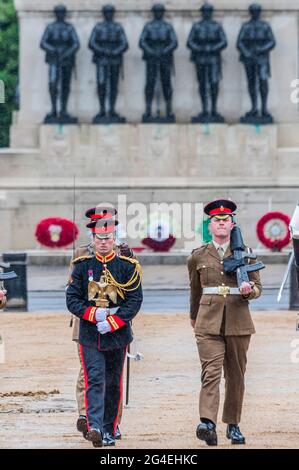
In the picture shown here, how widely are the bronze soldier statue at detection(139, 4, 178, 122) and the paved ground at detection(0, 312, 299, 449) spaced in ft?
58.6

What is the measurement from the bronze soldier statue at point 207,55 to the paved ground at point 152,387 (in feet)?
58.5

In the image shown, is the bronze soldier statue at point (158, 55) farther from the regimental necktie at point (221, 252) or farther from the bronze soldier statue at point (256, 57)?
the regimental necktie at point (221, 252)

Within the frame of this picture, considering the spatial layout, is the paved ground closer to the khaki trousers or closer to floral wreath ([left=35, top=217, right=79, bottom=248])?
the khaki trousers

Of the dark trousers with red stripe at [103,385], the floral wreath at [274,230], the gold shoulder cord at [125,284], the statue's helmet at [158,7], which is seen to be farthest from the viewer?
the statue's helmet at [158,7]

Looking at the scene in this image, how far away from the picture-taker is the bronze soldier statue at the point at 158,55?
43562 mm

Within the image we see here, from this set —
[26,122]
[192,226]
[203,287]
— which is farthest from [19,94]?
[203,287]

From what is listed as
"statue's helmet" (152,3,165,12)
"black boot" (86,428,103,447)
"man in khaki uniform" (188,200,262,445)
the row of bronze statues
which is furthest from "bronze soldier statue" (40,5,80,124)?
"black boot" (86,428,103,447)

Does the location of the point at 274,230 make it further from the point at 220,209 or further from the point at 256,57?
the point at 220,209

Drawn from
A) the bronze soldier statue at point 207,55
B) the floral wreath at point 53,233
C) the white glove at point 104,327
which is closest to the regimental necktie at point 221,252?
the white glove at point 104,327

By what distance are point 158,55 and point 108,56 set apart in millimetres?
1114

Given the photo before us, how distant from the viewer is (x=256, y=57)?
4369 cm
